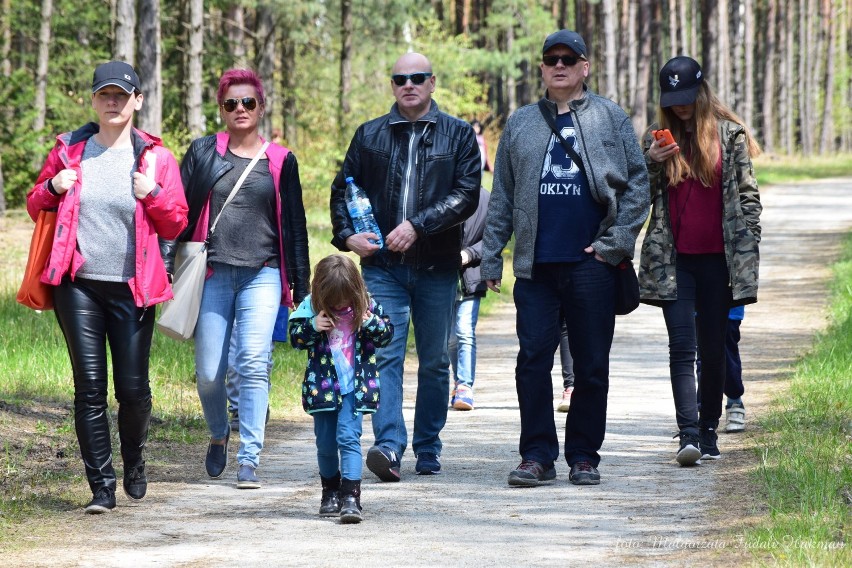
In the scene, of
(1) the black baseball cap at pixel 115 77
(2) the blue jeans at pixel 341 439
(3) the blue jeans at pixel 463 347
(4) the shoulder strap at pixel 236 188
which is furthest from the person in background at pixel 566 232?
(3) the blue jeans at pixel 463 347

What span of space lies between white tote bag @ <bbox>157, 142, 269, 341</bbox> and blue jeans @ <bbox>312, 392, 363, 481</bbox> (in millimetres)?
1183

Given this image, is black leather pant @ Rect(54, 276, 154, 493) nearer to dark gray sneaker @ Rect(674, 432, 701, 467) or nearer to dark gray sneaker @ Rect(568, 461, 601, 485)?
dark gray sneaker @ Rect(568, 461, 601, 485)

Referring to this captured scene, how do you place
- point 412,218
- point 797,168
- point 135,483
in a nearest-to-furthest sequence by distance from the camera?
point 135,483 < point 412,218 < point 797,168

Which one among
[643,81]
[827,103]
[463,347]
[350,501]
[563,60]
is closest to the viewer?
[350,501]

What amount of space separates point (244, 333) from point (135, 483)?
0.97 m

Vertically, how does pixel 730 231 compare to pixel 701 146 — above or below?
below

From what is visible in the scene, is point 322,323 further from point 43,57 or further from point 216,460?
point 43,57

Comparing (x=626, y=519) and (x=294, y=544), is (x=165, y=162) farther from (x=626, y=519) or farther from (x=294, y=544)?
(x=626, y=519)

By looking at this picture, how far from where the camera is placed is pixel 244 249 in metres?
7.10

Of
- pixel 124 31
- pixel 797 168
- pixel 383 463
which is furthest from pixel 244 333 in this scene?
pixel 797 168

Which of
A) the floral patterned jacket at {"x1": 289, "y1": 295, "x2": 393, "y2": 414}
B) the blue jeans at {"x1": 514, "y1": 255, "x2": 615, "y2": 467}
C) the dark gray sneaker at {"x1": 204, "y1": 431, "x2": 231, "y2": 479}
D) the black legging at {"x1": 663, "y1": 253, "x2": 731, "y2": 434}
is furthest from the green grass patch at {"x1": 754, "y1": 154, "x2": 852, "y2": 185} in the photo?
the floral patterned jacket at {"x1": 289, "y1": 295, "x2": 393, "y2": 414}

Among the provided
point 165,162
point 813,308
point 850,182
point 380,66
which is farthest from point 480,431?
point 850,182

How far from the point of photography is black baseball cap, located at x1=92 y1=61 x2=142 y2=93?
6.33 meters

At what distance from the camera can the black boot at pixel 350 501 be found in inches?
237
